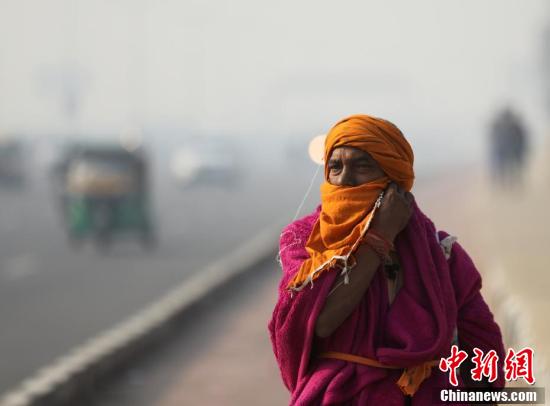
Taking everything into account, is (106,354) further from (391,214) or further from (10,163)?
(10,163)

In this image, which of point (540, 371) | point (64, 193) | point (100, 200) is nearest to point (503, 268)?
point (540, 371)

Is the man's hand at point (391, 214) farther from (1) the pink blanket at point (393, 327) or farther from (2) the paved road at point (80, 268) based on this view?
(2) the paved road at point (80, 268)

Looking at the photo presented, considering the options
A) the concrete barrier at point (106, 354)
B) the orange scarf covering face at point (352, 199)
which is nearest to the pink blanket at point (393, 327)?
the orange scarf covering face at point (352, 199)

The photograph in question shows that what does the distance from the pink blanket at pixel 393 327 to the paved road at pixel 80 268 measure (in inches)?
224

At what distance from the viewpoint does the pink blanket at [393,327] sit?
3027 mm

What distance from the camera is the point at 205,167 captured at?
41062 mm

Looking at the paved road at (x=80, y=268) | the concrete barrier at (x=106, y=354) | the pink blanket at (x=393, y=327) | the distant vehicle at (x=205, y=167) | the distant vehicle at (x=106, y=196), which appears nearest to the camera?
the pink blanket at (x=393, y=327)

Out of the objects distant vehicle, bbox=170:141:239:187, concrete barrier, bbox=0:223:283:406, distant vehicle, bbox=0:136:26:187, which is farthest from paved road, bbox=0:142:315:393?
distant vehicle, bbox=170:141:239:187

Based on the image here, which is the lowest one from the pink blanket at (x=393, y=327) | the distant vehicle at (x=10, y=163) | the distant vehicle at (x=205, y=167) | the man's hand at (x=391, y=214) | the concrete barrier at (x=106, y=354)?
the distant vehicle at (x=205, y=167)

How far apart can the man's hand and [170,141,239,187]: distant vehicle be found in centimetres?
3801

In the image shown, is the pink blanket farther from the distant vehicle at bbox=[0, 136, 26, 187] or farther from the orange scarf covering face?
the distant vehicle at bbox=[0, 136, 26, 187]

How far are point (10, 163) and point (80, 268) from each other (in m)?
22.0

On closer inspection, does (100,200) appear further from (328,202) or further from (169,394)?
(328,202)

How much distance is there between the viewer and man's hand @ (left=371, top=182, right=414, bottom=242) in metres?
3.04
